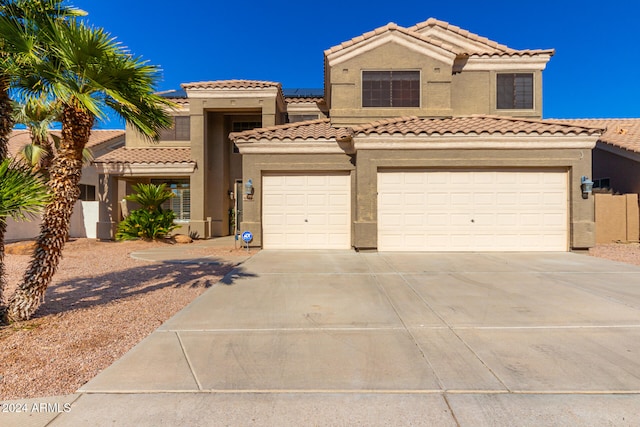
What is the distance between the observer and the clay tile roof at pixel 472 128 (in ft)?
35.1

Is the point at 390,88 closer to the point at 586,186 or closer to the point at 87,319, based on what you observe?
the point at 586,186

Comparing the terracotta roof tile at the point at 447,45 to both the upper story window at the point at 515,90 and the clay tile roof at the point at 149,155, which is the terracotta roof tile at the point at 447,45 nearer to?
the upper story window at the point at 515,90

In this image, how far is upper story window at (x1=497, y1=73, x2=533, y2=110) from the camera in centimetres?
1430

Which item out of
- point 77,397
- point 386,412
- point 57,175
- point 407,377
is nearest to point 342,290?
point 407,377

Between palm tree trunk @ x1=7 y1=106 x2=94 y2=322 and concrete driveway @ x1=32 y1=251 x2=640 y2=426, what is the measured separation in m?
1.88

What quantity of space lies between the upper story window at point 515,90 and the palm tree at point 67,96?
14.0 meters

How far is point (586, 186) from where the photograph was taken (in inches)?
417

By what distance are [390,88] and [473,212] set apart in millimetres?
5753

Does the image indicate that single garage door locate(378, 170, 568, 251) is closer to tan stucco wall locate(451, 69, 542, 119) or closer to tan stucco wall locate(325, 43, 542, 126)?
tan stucco wall locate(325, 43, 542, 126)

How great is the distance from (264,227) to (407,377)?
903 cm

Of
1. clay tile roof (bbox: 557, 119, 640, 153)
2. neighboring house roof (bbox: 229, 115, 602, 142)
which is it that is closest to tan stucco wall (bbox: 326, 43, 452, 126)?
neighboring house roof (bbox: 229, 115, 602, 142)

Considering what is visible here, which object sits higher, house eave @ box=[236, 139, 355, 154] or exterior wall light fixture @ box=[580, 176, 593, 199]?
house eave @ box=[236, 139, 355, 154]

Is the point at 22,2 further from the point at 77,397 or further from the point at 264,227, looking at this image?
the point at 264,227

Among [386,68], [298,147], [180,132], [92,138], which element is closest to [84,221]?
[180,132]
